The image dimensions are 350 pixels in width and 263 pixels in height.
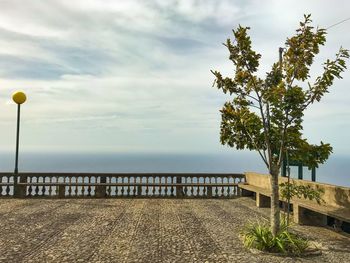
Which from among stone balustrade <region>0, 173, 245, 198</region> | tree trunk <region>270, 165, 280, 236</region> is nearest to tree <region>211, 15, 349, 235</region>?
tree trunk <region>270, 165, 280, 236</region>

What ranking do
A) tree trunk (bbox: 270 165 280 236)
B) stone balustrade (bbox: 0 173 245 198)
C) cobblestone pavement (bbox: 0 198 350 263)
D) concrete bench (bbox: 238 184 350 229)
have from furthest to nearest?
stone balustrade (bbox: 0 173 245 198) → concrete bench (bbox: 238 184 350 229) → tree trunk (bbox: 270 165 280 236) → cobblestone pavement (bbox: 0 198 350 263)

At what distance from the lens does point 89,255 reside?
748 cm

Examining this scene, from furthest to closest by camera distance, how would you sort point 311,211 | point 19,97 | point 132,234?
point 19,97
point 311,211
point 132,234

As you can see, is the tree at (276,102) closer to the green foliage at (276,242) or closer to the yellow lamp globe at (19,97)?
the green foliage at (276,242)

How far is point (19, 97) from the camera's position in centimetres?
1734

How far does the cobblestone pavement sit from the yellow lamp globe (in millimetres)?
5274

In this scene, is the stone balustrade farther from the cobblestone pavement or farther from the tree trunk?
the tree trunk

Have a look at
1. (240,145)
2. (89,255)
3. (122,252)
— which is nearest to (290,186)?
(240,145)

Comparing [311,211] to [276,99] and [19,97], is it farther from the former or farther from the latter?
[19,97]

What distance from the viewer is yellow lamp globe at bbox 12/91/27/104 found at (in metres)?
17.3

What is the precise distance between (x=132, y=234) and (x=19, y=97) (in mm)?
11386

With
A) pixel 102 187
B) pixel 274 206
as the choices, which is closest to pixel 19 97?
pixel 102 187

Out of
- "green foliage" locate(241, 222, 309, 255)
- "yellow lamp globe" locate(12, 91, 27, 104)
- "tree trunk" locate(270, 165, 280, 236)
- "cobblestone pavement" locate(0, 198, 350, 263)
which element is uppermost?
"yellow lamp globe" locate(12, 91, 27, 104)

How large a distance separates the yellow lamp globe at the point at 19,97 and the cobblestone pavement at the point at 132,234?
208 inches
